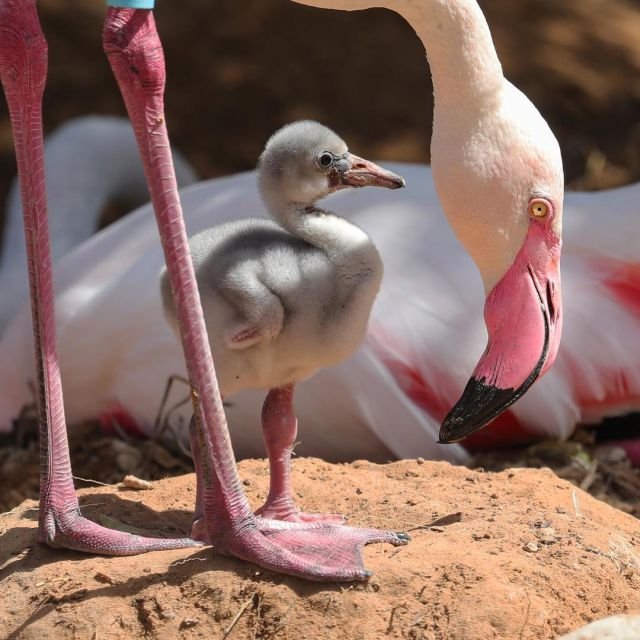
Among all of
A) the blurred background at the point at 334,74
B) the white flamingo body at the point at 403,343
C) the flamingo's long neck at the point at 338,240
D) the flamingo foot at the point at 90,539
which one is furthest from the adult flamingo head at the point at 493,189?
the blurred background at the point at 334,74

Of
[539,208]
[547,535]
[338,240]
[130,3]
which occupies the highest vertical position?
[130,3]

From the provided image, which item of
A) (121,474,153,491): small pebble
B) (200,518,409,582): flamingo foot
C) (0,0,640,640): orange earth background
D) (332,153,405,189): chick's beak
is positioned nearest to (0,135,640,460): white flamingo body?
(0,0,640,640): orange earth background

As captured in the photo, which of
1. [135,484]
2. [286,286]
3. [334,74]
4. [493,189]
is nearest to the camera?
[493,189]

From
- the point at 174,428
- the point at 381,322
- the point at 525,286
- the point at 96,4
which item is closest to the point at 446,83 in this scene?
the point at 525,286

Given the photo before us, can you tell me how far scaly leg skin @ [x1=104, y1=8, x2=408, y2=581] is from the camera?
2133 millimetres

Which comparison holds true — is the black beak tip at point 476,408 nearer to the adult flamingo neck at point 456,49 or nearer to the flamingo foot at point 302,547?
the flamingo foot at point 302,547

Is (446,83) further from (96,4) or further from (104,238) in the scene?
(96,4)

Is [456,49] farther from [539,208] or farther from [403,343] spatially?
[403,343]

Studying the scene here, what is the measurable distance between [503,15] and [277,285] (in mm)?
3906

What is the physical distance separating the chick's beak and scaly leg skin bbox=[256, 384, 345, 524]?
460mm

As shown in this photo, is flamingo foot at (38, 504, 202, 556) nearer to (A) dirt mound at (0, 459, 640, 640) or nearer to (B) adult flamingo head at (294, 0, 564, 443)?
(A) dirt mound at (0, 459, 640, 640)

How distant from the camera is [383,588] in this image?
83.0 inches

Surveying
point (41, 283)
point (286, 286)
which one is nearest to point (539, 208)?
point (286, 286)

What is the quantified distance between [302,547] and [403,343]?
4.12 feet
